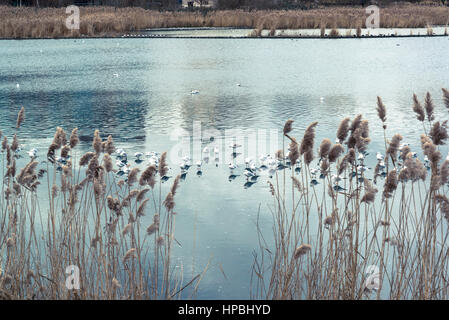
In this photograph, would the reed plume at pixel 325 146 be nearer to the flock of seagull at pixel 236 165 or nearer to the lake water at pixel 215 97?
the lake water at pixel 215 97

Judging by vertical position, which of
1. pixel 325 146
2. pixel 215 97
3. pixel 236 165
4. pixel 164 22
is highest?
pixel 164 22

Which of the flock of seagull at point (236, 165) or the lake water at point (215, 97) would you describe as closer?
the lake water at point (215, 97)

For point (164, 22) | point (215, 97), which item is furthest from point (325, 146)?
point (164, 22)

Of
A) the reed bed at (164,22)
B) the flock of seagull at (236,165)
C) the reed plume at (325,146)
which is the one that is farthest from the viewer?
the reed bed at (164,22)

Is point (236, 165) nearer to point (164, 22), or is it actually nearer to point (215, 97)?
point (215, 97)

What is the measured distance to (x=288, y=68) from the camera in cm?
1477

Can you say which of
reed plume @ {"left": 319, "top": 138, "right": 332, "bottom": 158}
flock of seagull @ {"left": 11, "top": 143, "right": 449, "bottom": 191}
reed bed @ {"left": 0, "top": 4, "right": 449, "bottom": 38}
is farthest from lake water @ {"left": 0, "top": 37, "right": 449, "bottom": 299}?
reed bed @ {"left": 0, "top": 4, "right": 449, "bottom": 38}

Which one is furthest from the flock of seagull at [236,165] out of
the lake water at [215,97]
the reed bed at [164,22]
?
the reed bed at [164,22]

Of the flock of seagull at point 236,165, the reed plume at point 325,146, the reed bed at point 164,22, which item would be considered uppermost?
the reed bed at point 164,22

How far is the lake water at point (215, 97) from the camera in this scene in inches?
187

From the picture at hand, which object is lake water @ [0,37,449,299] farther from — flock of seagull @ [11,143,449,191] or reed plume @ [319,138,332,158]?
reed plume @ [319,138,332,158]

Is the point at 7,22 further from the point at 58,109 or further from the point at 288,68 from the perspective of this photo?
the point at 58,109

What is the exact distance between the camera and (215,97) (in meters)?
10.9
